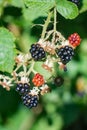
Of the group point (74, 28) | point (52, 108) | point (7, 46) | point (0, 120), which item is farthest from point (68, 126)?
point (7, 46)

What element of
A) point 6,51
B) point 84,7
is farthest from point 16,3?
point 6,51

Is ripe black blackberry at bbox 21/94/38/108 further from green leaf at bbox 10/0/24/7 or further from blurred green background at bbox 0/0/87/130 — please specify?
blurred green background at bbox 0/0/87/130

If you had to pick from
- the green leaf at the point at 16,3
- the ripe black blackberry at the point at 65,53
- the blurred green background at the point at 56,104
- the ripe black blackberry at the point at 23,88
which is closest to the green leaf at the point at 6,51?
the ripe black blackberry at the point at 23,88

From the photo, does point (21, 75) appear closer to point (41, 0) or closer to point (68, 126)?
point (41, 0)

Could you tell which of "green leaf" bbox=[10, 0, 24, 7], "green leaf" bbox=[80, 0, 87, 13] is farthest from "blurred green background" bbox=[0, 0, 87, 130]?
"green leaf" bbox=[80, 0, 87, 13]

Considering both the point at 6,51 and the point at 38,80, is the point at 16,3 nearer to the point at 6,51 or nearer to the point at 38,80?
the point at 6,51

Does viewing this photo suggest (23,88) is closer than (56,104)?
Yes

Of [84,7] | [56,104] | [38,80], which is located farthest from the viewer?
[56,104]
